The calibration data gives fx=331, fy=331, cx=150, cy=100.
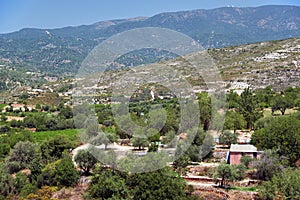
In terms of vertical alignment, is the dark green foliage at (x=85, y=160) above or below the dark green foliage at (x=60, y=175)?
above

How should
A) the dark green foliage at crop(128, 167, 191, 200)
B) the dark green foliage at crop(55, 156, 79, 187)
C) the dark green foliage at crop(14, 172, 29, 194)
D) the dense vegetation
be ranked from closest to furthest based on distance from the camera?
the dark green foliage at crop(128, 167, 191, 200) < the dense vegetation < the dark green foliage at crop(55, 156, 79, 187) < the dark green foliage at crop(14, 172, 29, 194)

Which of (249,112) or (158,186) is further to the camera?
(249,112)

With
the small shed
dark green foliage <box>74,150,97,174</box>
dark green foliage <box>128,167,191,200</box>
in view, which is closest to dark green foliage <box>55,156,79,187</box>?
dark green foliage <box>74,150,97,174</box>

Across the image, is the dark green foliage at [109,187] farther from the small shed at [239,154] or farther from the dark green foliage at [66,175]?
the small shed at [239,154]

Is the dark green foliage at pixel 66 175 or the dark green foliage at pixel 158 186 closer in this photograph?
the dark green foliage at pixel 158 186

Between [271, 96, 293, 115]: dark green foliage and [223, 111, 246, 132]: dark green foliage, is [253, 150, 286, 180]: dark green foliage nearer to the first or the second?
[223, 111, 246, 132]: dark green foliage

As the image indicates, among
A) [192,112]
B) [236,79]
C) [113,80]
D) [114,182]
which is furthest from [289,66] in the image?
[114,182]

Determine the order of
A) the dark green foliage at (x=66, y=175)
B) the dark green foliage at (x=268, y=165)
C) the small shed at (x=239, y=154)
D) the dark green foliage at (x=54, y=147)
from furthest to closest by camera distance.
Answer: the dark green foliage at (x=54, y=147), the small shed at (x=239, y=154), the dark green foliage at (x=66, y=175), the dark green foliage at (x=268, y=165)

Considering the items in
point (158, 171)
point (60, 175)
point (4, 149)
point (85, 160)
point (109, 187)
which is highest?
point (158, 171)

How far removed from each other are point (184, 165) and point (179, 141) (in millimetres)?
4362

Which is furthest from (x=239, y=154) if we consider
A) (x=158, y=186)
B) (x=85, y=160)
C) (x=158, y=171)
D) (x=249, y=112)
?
(x=249, y=112)

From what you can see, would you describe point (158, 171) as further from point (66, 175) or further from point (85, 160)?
point (66, 175)

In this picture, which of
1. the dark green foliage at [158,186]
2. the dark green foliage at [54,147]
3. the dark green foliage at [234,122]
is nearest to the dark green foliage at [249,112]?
the dark green foliage at [234,122]

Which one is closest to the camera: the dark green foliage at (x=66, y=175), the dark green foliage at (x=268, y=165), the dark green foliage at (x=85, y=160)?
the dark green foliage at (x=268, y=165)
